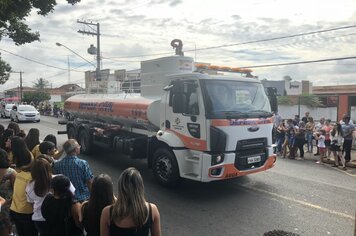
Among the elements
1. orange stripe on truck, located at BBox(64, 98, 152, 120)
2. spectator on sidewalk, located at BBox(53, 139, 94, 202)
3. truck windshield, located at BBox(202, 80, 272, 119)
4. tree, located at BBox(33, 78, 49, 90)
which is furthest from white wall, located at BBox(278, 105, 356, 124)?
tree, located at BBox(33, 78, 49, 90)

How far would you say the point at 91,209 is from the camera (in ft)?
11.5

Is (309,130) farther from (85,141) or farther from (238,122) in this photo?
(85,141)

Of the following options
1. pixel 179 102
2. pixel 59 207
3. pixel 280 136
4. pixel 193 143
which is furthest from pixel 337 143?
pixel 59 207

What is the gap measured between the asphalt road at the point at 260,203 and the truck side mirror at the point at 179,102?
5.77 ft

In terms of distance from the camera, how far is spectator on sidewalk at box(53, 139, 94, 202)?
4.79m

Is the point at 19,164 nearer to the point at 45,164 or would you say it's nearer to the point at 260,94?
the point at 45,164

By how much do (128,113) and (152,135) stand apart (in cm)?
126

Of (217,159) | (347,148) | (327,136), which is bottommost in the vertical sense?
(347,148)

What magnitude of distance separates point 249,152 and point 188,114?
1550mm

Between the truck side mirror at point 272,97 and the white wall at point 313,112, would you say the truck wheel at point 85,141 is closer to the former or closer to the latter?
the truck side mirror at point 272,97

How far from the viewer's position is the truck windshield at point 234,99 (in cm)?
716

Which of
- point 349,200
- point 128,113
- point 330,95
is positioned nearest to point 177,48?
point 128,113

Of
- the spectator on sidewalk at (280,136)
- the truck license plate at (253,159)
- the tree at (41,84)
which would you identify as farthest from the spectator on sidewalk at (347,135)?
the tree at (41,84)

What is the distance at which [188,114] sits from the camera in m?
7.45
